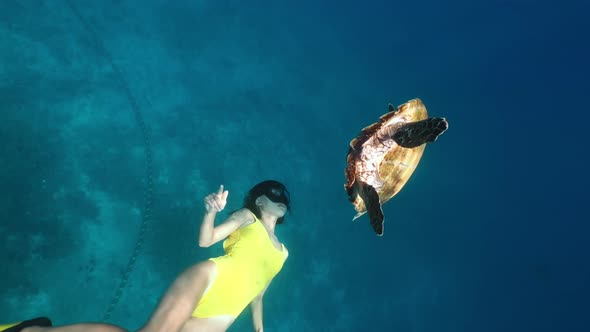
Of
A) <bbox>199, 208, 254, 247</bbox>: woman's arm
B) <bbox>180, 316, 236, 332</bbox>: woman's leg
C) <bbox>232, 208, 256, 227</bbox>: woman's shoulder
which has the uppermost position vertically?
<bbox>232, 208, 256, 227</bbox>: woman's shoulder

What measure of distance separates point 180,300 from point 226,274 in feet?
1.65

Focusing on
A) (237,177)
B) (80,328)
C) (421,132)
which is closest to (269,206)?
(421,132)

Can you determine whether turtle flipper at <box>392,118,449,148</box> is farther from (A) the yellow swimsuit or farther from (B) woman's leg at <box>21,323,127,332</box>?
(B) woman's leg at <box>21,323,127,332</box>

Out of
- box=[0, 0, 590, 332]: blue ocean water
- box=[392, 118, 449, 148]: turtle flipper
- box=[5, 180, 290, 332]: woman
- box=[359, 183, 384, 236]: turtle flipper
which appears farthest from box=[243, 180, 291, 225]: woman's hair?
box=[0, 0, 590, 332]: blue ocean water

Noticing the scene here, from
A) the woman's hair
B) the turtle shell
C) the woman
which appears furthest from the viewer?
the woman's hair

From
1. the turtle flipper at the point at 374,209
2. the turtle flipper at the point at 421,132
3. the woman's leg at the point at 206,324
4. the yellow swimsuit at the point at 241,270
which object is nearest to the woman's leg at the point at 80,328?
the woman's leg at the point at 206,324

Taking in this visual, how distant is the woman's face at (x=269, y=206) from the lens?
364 centimetres

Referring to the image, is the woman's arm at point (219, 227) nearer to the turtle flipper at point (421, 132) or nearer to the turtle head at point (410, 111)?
the turtle flipper at point (421, 132)

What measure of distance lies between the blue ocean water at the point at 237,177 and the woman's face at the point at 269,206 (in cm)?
505

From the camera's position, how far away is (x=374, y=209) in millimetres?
2674

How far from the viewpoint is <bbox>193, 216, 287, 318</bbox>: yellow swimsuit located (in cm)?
286

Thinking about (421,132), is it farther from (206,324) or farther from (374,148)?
(206,324)

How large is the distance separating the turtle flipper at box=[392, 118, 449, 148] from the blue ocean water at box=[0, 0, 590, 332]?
6.51 meters

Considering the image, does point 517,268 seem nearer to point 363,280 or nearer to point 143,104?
point 363,280
